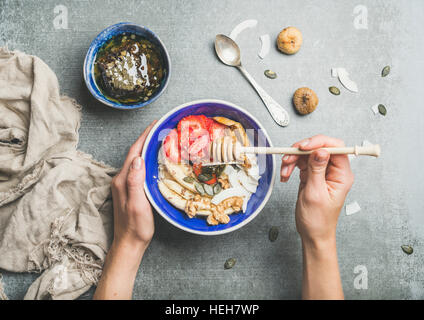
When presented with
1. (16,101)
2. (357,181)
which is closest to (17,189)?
(16,101)

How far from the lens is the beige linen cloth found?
111 centimetres

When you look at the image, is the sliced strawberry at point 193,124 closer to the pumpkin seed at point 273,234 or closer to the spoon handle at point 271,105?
the spoon handle at point 271,105

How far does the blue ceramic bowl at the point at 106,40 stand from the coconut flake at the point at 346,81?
62 centimetres

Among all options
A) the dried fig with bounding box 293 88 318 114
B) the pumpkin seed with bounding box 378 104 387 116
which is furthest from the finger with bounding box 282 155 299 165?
the pumpkin seed with bounding box 378 104 387 116

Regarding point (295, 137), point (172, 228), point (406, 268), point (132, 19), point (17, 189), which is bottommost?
point (406, 268)

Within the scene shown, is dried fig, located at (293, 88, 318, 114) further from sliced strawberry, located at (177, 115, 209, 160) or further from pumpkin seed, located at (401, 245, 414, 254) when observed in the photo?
pumpkin seed, located at (401, 245, 414, 254)

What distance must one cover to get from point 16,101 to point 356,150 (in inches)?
43.3

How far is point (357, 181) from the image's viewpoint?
1206 millimetres

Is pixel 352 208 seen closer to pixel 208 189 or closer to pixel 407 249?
pixel 407 249

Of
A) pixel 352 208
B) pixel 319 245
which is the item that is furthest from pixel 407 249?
pixel 319 245

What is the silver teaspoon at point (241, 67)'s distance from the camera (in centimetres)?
118

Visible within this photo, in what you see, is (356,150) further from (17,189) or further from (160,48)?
(17,189)

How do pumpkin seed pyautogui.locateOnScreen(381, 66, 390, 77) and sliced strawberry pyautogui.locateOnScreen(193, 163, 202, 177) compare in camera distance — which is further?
pumpkin seed pyautogui.locateOnScreen(381, 66, 390, 77)

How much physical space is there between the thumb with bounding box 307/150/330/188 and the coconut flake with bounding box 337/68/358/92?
0.43 metres
